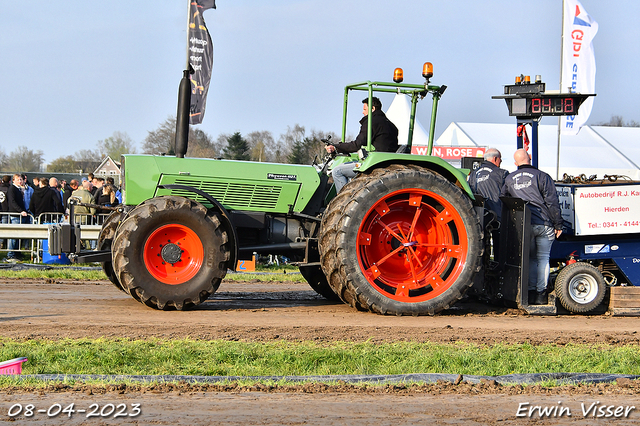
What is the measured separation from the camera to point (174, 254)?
7.40 metres

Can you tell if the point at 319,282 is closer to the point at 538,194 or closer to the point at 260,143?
the point at 538,194

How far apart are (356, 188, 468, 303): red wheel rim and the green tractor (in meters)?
0.01

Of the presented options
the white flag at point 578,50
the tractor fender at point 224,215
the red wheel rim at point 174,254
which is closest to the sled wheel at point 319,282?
the tractor fender at point 224,215

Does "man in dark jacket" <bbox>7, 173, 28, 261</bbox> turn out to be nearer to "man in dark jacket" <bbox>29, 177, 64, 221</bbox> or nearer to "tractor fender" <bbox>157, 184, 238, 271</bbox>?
"man in dark jacket" <bbox>29, 177, 64, 221</bbox>

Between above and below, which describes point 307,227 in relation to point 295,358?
above

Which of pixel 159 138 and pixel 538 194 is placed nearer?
pixel 538 194

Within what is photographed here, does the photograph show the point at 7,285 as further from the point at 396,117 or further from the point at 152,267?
the point at 396,117

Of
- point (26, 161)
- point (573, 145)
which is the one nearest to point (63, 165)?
point (26, 161)

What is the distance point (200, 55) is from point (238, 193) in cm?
901

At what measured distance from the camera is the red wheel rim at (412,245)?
768 cm

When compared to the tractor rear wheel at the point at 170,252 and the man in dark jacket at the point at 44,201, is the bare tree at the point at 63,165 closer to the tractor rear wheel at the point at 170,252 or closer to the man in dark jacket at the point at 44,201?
the man in dark jacket at the point at 44,201

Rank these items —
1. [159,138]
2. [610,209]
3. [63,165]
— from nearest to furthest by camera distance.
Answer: [610,209], [159,138], [63,165]

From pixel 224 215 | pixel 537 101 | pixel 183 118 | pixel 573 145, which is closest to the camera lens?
pixel 224 215

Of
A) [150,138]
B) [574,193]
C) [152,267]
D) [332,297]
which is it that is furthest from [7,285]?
[150,138]
